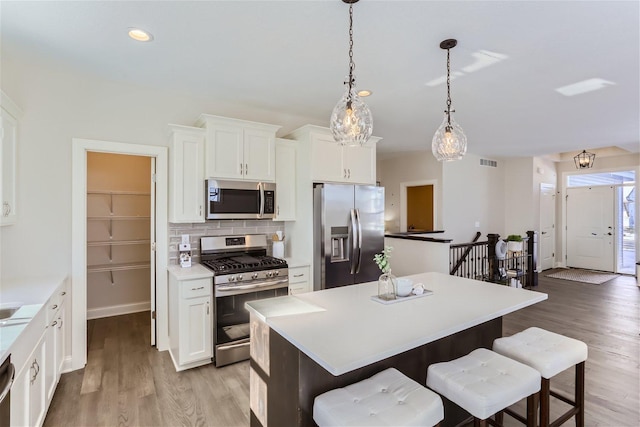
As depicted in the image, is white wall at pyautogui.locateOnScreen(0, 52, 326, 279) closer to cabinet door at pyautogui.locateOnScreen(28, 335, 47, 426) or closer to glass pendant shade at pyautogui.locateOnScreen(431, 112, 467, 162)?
cabinet door at pyautogui.locateOnScreen(28, 335, 47, 426)

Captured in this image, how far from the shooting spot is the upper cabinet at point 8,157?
2.39 m

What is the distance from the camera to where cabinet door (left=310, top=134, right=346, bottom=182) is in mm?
3781

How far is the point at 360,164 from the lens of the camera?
4.17m

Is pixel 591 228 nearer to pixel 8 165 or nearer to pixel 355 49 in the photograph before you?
pixel 355 49

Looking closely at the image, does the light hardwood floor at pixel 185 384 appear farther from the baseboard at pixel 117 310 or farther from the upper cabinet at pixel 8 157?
the upper cabinet at pixel 8 157

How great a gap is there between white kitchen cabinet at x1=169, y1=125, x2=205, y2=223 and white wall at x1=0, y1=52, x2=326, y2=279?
469mm

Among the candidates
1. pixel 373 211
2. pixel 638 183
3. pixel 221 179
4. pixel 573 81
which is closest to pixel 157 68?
pixel 221 179

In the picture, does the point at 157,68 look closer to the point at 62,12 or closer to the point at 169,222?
the point at 62,12

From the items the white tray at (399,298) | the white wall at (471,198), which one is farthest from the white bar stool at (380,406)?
the white wall at (471,198)

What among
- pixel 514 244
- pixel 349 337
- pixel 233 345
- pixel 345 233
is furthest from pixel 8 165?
pixel 514 244

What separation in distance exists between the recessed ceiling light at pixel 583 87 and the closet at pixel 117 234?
503cm

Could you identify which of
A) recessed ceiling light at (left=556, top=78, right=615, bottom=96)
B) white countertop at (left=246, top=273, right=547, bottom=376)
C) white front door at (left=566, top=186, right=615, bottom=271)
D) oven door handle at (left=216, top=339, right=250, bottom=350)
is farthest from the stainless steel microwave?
white front door at (left=566, top=186, right=615, bottom=271)

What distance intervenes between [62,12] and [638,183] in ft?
31.8

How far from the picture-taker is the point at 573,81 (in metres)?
3.17
